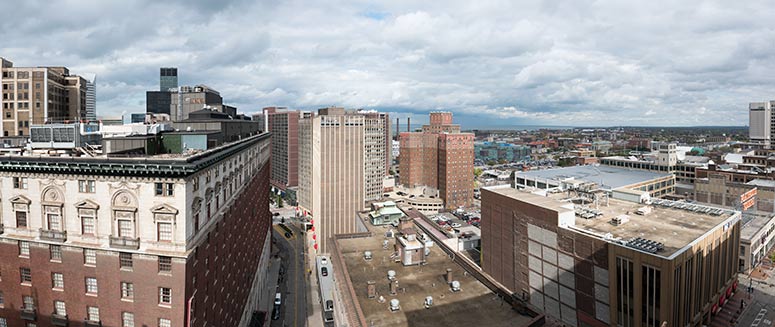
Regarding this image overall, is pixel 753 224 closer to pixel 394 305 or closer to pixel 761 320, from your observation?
pixel 761 320

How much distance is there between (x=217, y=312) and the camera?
50094 millimetres

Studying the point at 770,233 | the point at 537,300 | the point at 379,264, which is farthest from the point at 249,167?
the point at 770,233

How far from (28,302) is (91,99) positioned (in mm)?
73216

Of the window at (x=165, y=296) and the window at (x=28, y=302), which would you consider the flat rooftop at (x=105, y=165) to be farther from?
the window at (x=28, y=302)

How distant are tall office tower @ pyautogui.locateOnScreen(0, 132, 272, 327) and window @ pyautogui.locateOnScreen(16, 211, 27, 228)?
106 millimetres

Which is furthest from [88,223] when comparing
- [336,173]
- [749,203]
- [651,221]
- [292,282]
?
[749,203]

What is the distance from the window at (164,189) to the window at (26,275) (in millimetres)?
16598

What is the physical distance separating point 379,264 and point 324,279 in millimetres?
41120

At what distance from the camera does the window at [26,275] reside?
41438 millimetres

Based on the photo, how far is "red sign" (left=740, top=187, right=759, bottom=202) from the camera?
12388 centimetres

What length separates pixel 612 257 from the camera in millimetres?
55406

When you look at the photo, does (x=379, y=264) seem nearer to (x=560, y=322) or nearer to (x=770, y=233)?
(x=560, y=322)

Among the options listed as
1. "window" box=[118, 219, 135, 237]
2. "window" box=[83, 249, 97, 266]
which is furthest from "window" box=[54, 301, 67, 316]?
"window" box=[118, 219, 135, 237]

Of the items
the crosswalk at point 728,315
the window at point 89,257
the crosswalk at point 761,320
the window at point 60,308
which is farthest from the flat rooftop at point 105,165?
the crosswalk at point 761,320
